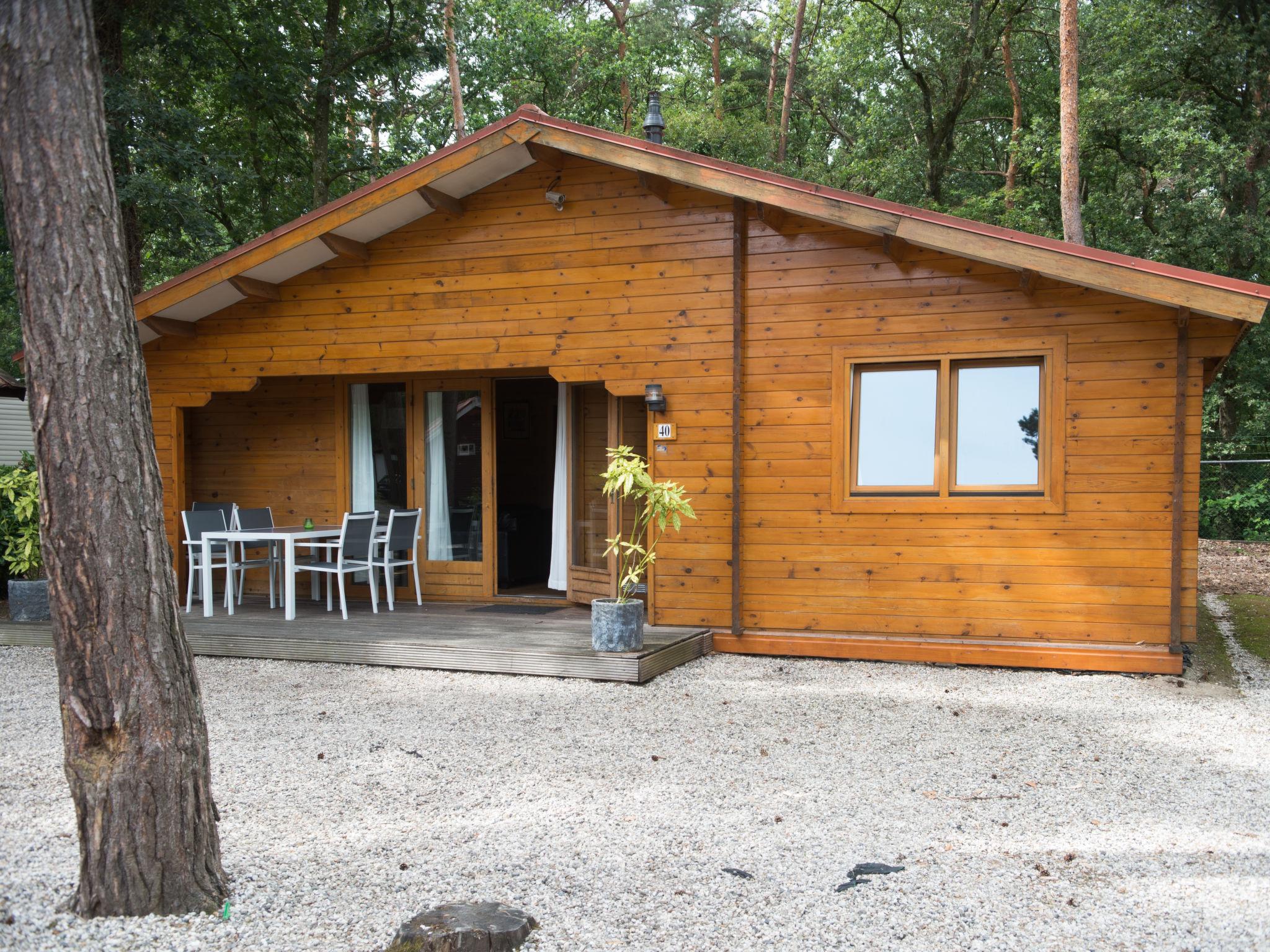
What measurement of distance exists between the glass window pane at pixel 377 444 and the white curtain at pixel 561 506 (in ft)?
4.61

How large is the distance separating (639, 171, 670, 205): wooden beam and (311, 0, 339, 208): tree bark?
869 cm

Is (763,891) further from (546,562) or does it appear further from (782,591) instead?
(546,562)

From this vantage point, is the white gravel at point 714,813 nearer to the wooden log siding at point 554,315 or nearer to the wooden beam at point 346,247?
the wooden log siding at point 554,315

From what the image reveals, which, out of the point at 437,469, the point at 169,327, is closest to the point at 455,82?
the point at 169,327

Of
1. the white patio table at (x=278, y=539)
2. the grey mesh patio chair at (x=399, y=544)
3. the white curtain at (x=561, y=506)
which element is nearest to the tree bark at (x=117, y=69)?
the white patio table at (x=278, y=539)

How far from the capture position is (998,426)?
6449mm

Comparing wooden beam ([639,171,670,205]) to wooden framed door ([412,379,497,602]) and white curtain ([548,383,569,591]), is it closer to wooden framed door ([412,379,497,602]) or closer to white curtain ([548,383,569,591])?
white curtain ([548,383,569,591])

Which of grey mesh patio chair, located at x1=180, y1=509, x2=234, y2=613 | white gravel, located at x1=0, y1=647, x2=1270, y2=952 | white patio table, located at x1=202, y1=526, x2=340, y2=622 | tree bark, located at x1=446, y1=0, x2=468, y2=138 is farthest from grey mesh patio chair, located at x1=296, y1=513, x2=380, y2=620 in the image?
tree bark, located at x1=446, y1=0, x2=468, y2=138

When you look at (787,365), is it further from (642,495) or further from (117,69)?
(117,69)

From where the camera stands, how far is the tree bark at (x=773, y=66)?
21.2 meters

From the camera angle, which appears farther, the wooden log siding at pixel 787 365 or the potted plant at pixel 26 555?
the potted plant at pixel 26 555

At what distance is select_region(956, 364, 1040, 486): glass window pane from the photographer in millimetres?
6387

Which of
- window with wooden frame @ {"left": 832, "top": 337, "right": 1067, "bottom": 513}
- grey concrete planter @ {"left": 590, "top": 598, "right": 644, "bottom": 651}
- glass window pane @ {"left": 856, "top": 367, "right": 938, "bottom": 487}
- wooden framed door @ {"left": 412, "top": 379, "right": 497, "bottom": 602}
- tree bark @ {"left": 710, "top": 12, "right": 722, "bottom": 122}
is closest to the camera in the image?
grey concrete planter @ {"left": 590, "top": 598, "right": 644, "bottom": 651}

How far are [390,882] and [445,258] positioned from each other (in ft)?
17.3
